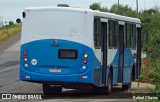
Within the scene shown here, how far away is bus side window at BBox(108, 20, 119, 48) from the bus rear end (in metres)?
2.36

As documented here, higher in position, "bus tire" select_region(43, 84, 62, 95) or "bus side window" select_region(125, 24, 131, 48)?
"bus side window" select_region(125, 24, 131, 48)

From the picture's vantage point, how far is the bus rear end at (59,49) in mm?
18688

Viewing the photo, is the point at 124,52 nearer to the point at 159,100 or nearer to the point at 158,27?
the point at 158,27

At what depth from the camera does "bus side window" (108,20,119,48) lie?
21031 millimetres

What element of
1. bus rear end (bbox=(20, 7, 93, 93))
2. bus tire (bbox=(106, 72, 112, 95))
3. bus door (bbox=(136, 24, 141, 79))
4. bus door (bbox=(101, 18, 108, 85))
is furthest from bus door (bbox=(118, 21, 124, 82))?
bus rear end (bbox=(20, 7, 93, 93))

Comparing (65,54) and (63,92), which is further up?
(65,54)

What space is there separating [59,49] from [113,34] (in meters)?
3.30

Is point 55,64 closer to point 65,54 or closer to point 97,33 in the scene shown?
point 65,54

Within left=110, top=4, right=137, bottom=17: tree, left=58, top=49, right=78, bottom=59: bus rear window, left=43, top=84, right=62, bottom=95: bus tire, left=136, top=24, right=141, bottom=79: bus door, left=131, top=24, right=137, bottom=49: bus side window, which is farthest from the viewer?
left=110, top=4, right=137, bottom=17: tree

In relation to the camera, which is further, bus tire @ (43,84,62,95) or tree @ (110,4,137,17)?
tree @ (110,4,137,17)

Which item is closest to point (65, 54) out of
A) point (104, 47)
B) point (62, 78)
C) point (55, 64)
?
point (55, 64)

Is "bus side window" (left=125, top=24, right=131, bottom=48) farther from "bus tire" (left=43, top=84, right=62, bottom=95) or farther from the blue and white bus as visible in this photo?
"bus tire" (left=43, top=84, right=62, bottom=95)

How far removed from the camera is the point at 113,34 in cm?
2145

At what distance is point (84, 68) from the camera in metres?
18.7
